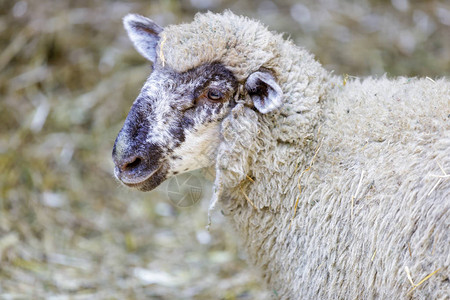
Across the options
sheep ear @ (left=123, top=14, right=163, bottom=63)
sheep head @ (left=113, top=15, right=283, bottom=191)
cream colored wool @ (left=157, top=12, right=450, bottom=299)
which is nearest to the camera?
cream colored wool @ (left=157, top=12, right=450, bottom=299)

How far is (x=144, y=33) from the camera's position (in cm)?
370

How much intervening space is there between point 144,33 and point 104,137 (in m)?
2.91

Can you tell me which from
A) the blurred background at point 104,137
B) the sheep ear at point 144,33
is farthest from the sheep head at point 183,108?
the blurred background at point 104,137

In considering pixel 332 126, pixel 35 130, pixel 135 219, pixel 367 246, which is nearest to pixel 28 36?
pixel 35 130

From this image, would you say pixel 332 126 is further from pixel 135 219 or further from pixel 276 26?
pixel 276 26

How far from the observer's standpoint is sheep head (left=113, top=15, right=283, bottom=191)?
3.05 metres

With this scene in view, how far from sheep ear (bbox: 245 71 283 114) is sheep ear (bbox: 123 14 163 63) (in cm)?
96

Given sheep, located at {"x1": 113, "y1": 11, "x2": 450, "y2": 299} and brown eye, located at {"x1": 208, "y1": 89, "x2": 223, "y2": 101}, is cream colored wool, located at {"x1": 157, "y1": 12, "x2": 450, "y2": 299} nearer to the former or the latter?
sheep, located at {"x1": 113, "y1": 11, "x2": 450, "y2": 299}

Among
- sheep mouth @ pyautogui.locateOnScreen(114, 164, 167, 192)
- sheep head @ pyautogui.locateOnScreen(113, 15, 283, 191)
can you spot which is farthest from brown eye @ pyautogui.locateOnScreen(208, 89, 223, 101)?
sheep mouth @ pyautogui.locateOnScreen(114, 164, 167, 192)

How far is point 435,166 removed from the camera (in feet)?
8.37

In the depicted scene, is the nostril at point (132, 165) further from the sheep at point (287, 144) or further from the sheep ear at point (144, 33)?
the sheep ear at point (144, 33)

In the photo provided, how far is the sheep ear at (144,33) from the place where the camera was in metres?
3.65

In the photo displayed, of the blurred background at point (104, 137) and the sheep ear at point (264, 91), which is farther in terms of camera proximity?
the blurred background at point (104, 137)

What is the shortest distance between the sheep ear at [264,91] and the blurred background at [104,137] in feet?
3.47
